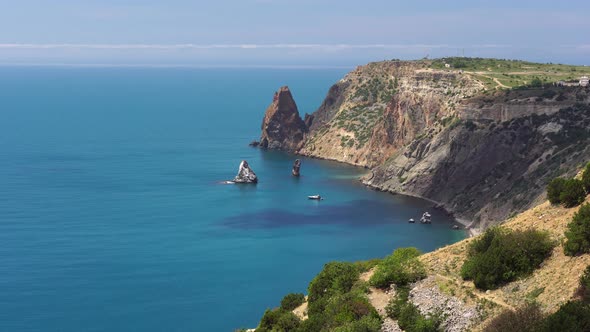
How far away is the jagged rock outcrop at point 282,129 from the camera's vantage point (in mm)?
193000

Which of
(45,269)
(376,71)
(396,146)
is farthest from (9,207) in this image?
(376,71)

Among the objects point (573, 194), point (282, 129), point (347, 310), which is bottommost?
point (282, 129)

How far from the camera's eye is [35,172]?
504ft

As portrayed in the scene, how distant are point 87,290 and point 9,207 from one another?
45.9 metres

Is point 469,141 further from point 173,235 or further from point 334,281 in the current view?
point 334,281

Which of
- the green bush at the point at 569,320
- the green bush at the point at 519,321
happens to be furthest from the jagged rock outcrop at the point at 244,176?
the green bush at the point at 569,320

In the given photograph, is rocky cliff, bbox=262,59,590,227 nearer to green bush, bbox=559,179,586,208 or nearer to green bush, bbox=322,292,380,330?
green bush, bbox=559,179,586,208

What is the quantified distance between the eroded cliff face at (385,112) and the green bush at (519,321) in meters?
115

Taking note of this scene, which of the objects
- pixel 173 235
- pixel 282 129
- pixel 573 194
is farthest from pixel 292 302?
pixel 282 129

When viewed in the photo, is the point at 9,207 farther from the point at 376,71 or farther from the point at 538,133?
the point at 376,71

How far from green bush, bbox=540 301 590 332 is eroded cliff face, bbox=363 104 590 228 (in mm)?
75371

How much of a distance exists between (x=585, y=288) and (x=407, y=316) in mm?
7996

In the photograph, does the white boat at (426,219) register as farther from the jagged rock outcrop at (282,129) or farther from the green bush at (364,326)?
the jagged rock outcrop at (282,129)

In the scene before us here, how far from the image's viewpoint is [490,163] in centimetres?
12756
